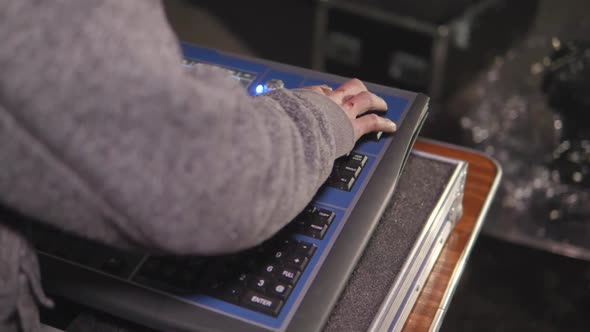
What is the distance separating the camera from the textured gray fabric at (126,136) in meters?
0.34

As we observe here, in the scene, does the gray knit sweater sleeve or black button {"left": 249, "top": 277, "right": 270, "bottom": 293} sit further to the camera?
black button {"left": 249, "top": 277, "right": 270, "bottom": 293}

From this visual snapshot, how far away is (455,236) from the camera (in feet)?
2.15

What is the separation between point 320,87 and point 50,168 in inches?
11.8

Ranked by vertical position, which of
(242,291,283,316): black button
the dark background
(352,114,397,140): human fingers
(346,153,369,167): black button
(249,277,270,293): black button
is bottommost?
(242,291,283,316): black button

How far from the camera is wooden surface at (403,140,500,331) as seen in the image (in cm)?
57

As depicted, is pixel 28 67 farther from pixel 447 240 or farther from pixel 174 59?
pixel 447 240

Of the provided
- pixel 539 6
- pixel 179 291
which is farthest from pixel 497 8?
pixel 179 291

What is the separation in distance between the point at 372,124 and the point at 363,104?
0.02 m

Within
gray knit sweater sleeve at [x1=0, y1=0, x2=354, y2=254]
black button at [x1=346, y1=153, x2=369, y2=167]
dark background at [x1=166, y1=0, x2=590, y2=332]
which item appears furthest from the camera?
dark background at [x1=166, y1=0, x2=590, y2=332]

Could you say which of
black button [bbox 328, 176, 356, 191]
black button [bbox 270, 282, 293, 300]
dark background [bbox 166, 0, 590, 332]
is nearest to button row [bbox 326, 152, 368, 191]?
black button [bbox 328, 176, 356, 191]

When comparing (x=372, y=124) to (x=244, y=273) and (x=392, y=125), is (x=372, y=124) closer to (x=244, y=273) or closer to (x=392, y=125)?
(x=392, y=125)

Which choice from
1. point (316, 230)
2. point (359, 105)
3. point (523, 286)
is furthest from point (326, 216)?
point (523, 286)

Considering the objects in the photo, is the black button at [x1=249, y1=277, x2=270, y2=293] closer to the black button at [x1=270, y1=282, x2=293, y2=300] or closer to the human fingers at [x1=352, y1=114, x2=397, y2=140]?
the black button at [x1=270, y1=282, x2=293, y2=300]

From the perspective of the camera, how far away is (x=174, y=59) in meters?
0.37
